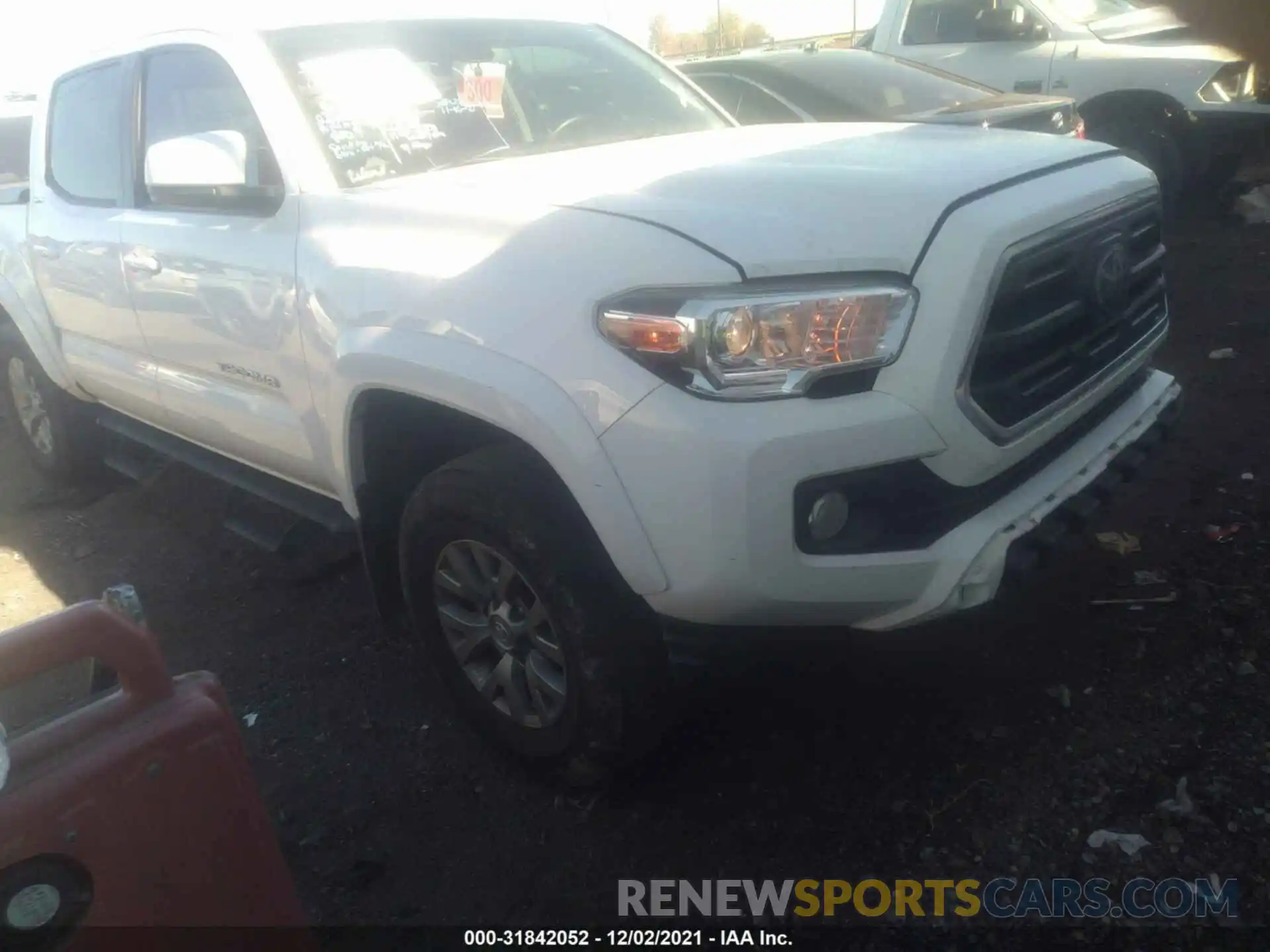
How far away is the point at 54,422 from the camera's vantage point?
4.88 metres

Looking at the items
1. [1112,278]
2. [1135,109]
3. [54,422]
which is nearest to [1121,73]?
[1135,109]

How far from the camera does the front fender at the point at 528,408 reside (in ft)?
6.85

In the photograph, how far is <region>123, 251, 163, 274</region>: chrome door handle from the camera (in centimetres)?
343

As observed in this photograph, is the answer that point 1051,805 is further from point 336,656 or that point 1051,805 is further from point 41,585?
point 41,585

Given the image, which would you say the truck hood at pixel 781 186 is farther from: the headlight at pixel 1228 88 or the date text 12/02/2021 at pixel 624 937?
the headlight at pixel 1228 88

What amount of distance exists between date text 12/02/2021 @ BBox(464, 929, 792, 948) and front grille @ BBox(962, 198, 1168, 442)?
3.94 feet

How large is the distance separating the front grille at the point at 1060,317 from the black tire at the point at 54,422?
4.16m

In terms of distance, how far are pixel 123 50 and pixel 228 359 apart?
4.97ft

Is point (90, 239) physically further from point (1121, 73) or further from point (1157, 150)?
point (1157, 150)

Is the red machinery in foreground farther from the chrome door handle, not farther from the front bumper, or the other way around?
the chrome door handle

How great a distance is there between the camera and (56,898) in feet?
4.62

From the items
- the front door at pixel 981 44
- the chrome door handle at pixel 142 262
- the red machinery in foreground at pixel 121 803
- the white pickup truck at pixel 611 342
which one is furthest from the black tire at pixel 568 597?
the front door at pixel 981 44

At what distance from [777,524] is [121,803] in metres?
1.20

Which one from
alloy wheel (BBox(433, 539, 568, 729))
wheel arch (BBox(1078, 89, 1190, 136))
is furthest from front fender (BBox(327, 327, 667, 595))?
wheel arch (BBox(1078, 89, 1190, 136))
